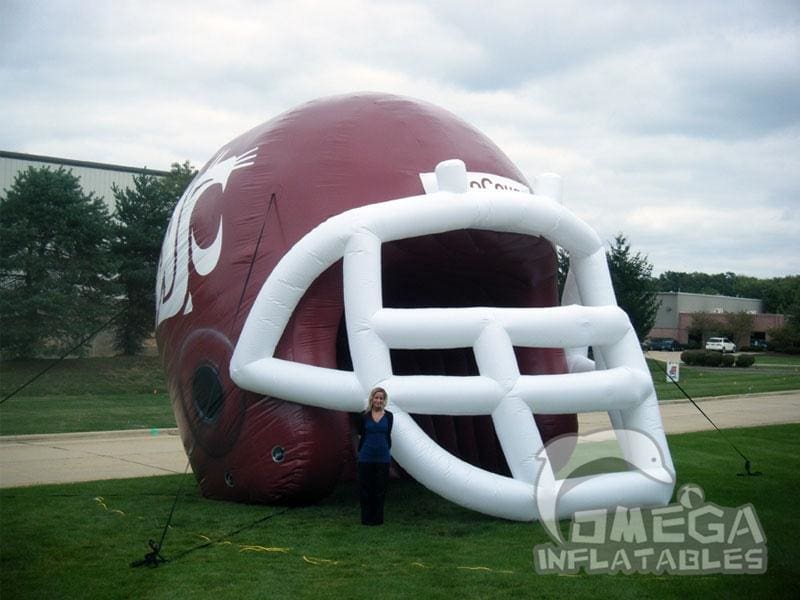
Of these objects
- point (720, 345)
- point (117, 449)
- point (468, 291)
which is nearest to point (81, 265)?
point (117, 449)

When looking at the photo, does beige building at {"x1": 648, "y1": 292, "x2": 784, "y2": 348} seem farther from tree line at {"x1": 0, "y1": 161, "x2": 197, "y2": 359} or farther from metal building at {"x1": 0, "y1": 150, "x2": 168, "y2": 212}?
tree line at {"x1": 0, "y1": 161, "x2": 197, "y2": 359}

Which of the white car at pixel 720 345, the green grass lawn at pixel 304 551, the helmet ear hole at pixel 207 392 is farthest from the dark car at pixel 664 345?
the helmet ear hole at pixel 207 392

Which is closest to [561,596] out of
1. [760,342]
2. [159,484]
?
[159,484]

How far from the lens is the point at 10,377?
2139 cm

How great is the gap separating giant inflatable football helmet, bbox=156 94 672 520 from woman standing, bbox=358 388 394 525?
11 cm

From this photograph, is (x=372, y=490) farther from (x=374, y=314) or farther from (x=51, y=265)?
(x=51, y=265)

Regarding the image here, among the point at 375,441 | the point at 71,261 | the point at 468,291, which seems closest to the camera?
the point at 375,441

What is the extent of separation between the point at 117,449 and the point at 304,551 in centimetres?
670

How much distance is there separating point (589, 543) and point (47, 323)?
19558 mm

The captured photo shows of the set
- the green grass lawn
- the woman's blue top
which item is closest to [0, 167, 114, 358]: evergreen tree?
the green grass lawn

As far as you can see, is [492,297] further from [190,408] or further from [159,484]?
[159,484]

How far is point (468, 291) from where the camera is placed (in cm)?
850

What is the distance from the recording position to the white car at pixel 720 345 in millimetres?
47719

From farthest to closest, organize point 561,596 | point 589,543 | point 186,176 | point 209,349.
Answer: point 186,176 < point 209,349 < point 589,543 < point 561,596
